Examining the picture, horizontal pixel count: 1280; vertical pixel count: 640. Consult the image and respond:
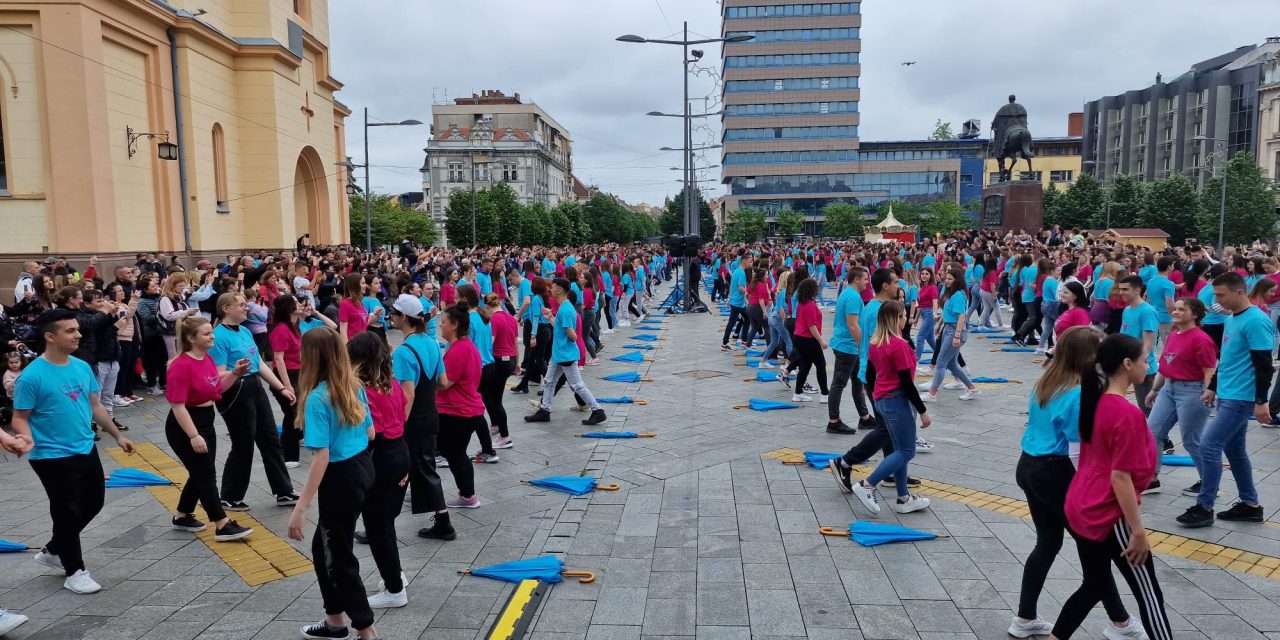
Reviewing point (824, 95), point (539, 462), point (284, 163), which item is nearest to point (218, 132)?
point (284, 163)

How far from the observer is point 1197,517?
19.2ft

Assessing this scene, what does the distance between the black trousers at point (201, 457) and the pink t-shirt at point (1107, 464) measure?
5201 millimetres

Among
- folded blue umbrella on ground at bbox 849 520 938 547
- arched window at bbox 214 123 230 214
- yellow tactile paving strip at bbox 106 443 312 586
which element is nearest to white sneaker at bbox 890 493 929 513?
folded blue umbrella on ground at bbox 849 520 938 547

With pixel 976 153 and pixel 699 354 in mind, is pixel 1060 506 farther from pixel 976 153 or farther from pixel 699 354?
pixel 976 153

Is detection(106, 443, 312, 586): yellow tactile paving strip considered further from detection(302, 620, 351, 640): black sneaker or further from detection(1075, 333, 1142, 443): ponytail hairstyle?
detection(1075, 333, 1142, 443): ponytail hairstyle

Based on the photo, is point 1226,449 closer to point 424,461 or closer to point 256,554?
point 424,461

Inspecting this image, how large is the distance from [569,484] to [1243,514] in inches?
196

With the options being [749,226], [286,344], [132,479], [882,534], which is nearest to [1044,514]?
[882,534]

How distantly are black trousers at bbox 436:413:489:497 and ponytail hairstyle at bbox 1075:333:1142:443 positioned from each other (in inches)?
166

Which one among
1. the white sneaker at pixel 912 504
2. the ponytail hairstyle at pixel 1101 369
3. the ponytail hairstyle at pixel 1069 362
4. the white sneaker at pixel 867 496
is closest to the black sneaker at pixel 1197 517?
the white sneaker at pixel 912 504

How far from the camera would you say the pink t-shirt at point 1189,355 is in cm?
592

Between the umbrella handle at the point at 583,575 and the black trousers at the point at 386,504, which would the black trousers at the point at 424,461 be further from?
the umbrella handle at the point at 583,575

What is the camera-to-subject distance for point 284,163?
2894 centimetres

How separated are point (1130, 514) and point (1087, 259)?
1467 cm
